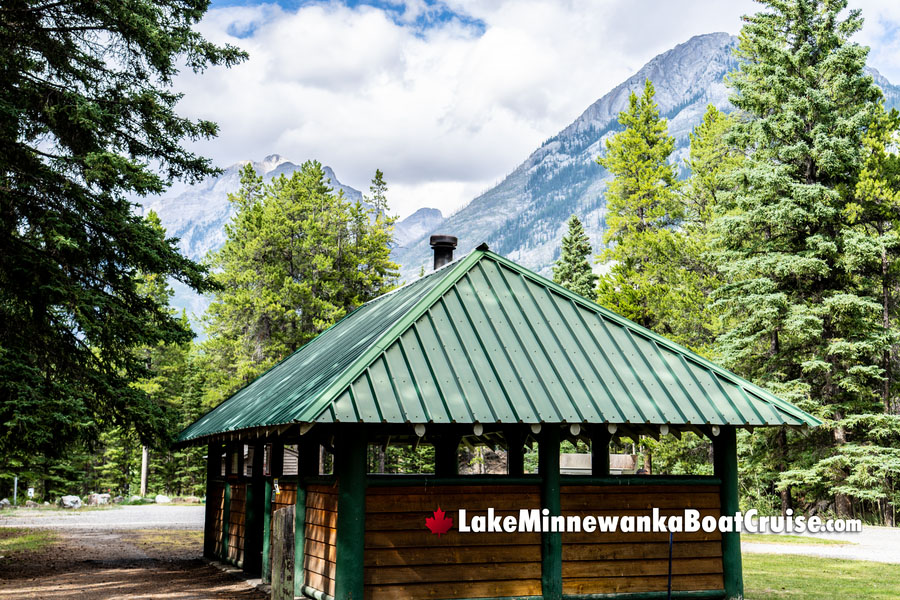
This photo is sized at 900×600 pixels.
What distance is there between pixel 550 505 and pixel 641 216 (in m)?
28.0

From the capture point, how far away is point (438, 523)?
8.98 metres

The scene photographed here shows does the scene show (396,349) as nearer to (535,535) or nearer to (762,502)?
(535,535)

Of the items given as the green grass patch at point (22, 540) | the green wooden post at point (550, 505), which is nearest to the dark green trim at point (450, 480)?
the green wooden post at point (550, 505)

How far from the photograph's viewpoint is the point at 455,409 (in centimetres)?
864

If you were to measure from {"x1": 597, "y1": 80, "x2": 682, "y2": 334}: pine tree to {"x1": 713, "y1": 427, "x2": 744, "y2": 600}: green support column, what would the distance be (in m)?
21.7

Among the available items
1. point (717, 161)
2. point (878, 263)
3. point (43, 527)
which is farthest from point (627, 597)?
point (717, 161)

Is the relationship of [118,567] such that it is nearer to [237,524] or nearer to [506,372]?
[237,524]

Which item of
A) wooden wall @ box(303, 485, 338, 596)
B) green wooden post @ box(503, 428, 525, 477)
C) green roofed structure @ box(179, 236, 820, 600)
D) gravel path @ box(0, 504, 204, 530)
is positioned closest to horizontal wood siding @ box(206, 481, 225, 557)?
green roofed structure @ box(179, 236, 820, 600)

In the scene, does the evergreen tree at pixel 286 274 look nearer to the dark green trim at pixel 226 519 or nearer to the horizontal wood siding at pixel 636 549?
the dark green trim at pixel 226 519

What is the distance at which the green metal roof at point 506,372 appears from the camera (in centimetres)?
865

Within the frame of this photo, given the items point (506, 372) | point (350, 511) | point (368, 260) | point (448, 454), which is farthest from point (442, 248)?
point (368, 260)

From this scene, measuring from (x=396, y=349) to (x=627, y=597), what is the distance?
164 inches

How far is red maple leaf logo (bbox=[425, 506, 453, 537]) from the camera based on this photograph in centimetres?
897

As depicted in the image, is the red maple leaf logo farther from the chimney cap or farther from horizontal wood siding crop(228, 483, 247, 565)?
the chimney cap
